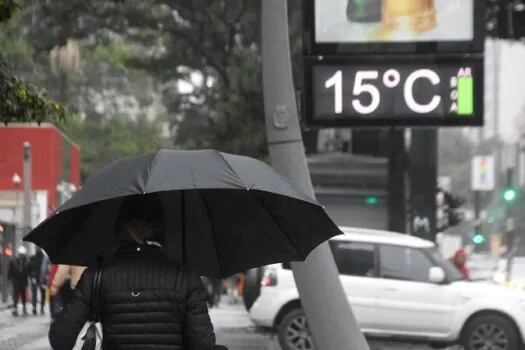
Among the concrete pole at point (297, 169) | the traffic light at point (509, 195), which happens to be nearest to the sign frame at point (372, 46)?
the concrete pole at point (297, 169)

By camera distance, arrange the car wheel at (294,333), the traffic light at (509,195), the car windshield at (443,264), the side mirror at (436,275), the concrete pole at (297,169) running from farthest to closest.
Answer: the traffic light at (509,195) → the car windshield at (443,264) → the side mirror at (436,275) → the car wheel at (294,333) → the concrete pole at (297,169)

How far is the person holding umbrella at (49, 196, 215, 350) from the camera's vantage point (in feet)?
16.3

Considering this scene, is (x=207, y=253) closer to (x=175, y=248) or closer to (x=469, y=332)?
(x=175, y=248)

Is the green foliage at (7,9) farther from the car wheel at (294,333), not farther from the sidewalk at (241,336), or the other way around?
the sidewalk at (241,336)

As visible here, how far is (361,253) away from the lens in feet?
→ 55.6

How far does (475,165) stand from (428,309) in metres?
55.4

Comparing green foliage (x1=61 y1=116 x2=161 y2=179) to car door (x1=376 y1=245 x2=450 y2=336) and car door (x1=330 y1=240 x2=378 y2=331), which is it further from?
car door (x1=376 y1=245 x2=450 y2=336)

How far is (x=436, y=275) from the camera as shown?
54.6 feet

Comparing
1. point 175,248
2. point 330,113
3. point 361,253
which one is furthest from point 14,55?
point 175,248

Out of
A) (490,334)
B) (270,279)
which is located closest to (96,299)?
(270,279)

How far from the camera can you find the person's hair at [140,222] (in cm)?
510

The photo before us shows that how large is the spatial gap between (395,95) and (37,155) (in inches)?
1398

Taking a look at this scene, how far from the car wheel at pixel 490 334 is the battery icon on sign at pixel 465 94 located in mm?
5824

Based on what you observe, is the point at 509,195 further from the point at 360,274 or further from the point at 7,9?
the point at 7,9
